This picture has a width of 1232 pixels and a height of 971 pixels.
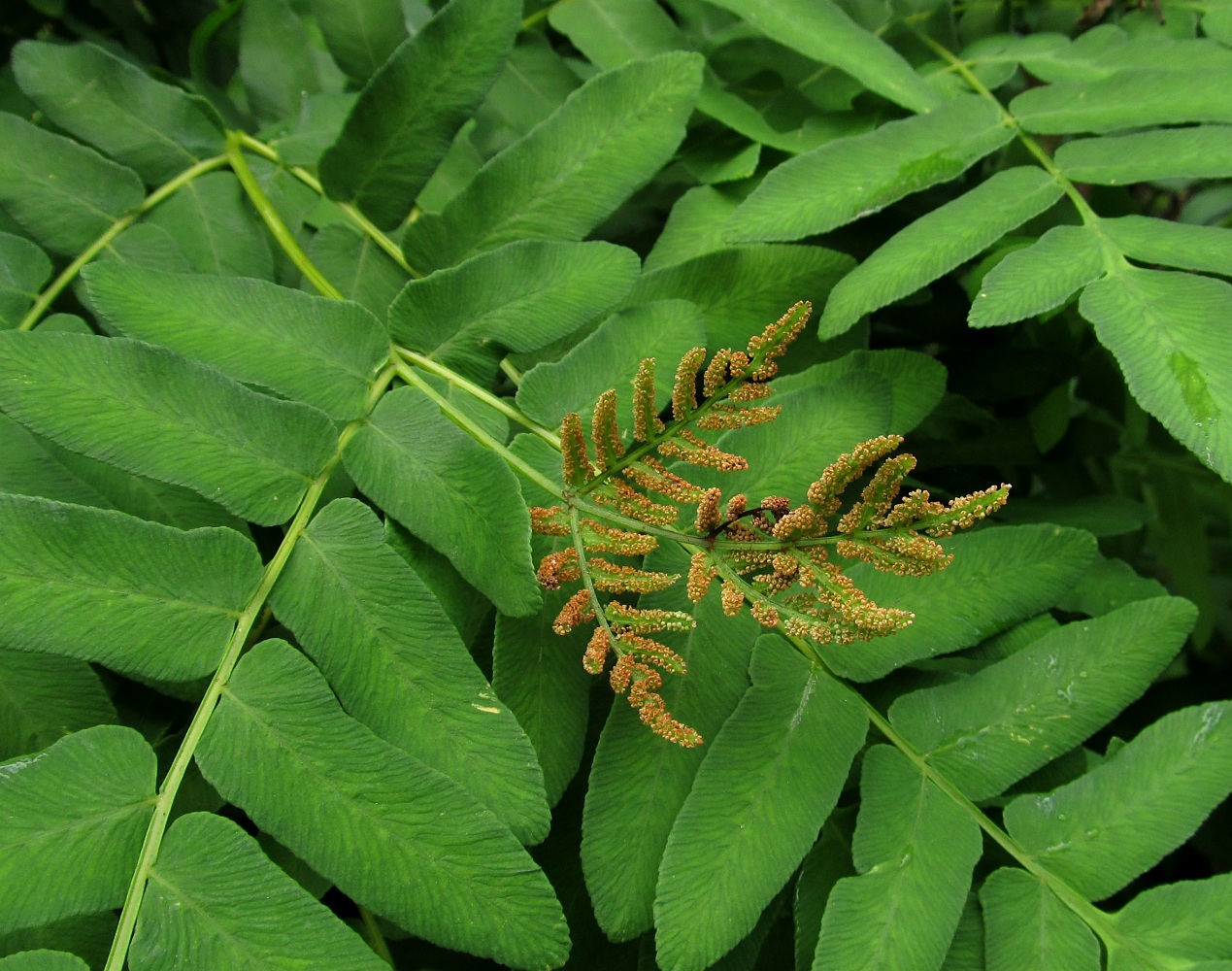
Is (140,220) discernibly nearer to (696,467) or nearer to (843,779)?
(696,467)

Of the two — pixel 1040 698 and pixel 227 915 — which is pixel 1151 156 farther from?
pixel 227 915

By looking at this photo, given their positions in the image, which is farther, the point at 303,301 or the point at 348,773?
the point at 303,301

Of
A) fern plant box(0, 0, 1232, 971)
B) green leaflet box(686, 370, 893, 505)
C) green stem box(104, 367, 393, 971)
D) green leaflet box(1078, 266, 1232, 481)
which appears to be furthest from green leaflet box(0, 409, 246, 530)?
green leaflet box(1078, 266, 1232, 481)

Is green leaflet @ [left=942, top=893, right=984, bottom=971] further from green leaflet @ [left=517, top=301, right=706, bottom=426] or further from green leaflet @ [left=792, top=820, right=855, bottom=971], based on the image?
green leaflet @ [left=517, top=301, right=706, bottom=426]

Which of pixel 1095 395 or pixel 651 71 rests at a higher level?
pixel 651 71

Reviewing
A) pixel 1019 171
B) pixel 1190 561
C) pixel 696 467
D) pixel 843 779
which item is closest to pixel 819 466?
pixel 696 467
